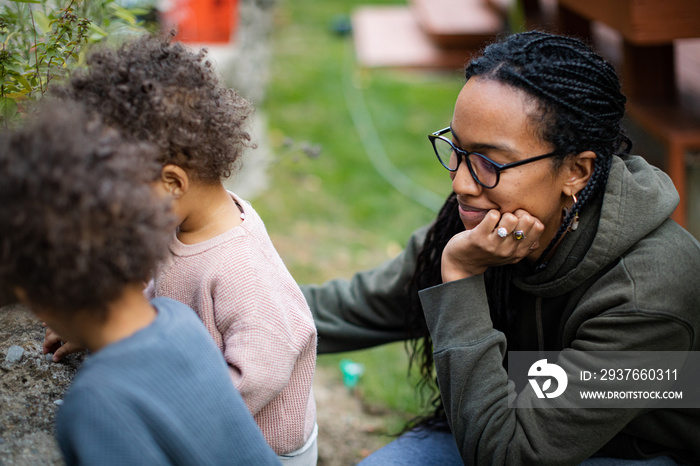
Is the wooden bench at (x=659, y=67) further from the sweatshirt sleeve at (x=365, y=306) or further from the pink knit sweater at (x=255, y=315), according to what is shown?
the pink knit sweater at (x=255, y=315)

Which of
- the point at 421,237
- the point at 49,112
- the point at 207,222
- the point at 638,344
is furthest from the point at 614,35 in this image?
the point at 49,112

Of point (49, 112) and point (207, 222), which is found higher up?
point (49, 112)

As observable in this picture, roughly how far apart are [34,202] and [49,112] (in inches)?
8.6

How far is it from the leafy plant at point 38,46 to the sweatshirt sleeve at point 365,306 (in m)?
1.14

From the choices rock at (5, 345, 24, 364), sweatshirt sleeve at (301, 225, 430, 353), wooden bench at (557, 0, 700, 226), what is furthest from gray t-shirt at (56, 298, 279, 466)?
wooden bench at (557, 0, 700, 226)

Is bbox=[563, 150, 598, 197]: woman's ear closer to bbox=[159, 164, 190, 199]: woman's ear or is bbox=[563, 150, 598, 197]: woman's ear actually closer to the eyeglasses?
the eyeglasses

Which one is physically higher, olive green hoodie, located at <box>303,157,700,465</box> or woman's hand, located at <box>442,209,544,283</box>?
woman's hand, located at <box>442,209,544,283</box>

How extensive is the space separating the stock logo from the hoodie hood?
0.73 feet

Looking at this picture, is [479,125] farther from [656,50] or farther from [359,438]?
[656,50]

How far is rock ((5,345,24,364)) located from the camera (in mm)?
1851

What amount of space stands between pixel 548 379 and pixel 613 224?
1.54 ft

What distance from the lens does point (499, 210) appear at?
1.98 meters

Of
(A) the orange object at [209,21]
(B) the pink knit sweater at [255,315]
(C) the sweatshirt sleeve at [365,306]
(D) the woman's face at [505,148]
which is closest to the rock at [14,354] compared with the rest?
(B) the pink knit sweater at [255,315]

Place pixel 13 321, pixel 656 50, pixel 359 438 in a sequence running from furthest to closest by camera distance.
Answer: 1. pixel 656 50
2. pixel 359 438
3. pixel 13 321
